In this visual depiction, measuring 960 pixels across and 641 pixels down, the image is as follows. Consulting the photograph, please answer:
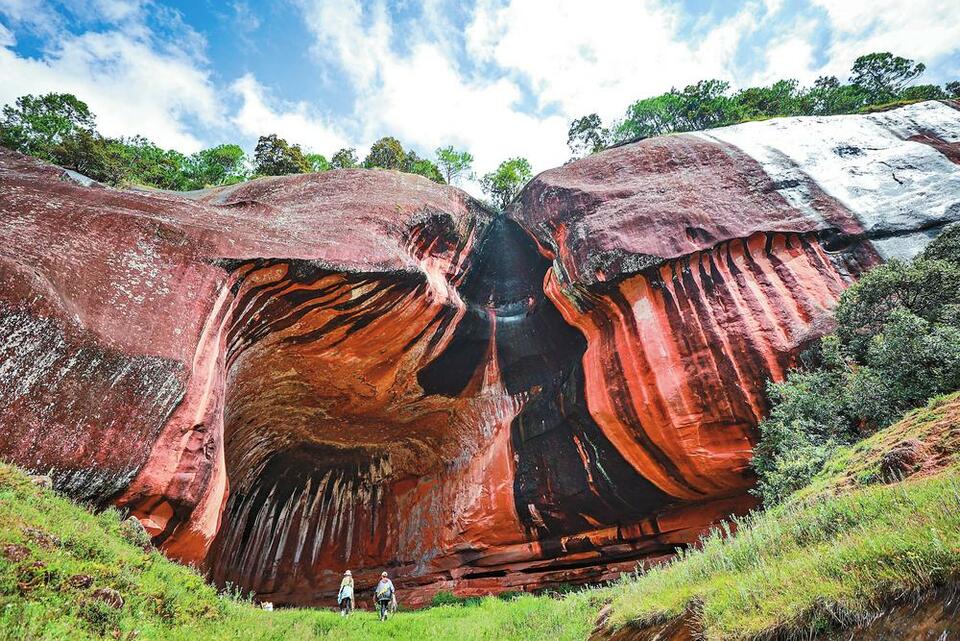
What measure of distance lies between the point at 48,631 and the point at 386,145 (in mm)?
29491

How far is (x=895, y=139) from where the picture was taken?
13641mm

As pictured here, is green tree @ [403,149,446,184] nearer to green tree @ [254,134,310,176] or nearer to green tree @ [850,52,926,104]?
green tree @ [254,134,310,176]

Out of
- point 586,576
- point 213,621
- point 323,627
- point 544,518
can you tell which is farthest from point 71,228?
point 586,576

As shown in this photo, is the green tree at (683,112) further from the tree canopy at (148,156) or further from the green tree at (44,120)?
the green tree at (44,120)

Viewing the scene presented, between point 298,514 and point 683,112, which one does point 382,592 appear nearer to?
point 298,514

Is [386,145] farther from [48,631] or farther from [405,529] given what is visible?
[48,631]

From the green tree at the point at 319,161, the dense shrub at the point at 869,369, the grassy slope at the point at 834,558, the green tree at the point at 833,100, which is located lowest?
the grassy slope at the point at 834,558

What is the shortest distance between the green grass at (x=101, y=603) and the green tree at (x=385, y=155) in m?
26.7

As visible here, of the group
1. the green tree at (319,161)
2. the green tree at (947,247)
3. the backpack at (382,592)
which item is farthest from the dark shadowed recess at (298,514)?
the green tree at (319,161)

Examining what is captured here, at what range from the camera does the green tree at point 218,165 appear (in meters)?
31.2

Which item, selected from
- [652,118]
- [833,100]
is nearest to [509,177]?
[652,118]

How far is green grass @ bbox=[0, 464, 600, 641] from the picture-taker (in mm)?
3201

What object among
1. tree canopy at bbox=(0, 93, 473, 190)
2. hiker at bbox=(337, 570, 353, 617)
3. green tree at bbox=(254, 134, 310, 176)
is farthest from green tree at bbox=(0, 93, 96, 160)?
hiker at bbox=(337, 570, 353, 617)

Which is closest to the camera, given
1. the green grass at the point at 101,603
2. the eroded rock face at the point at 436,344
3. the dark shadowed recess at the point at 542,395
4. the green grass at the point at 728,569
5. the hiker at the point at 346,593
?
the green grass at the point at 728,569
